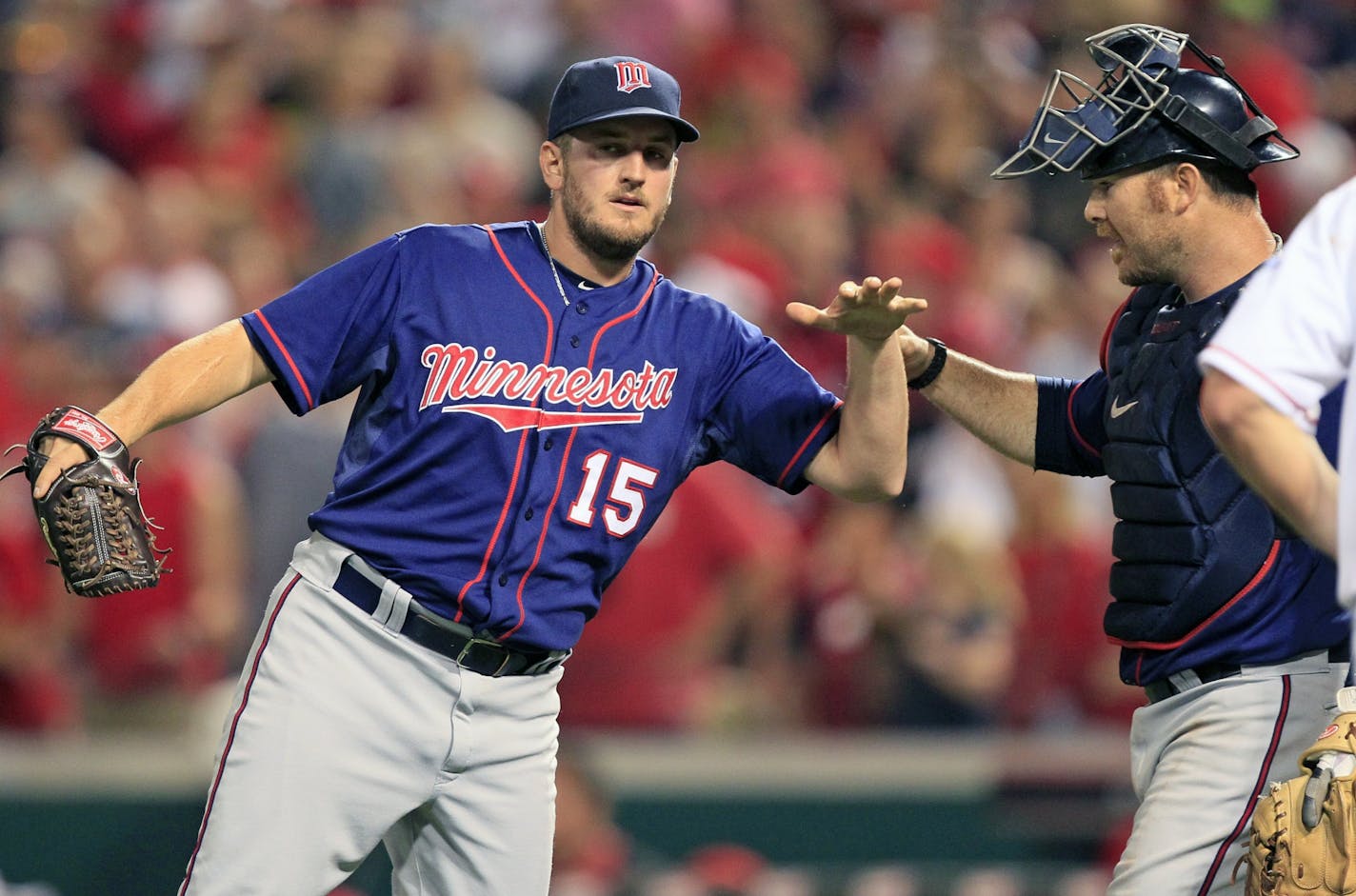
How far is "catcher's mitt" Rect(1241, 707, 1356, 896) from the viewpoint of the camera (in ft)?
9.86

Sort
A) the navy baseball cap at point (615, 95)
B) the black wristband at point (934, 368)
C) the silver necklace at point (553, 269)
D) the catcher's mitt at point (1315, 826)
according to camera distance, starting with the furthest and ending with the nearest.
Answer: the black wristband at point (934, 368) → the silver necklace at point (553, 269) → the navy baseball cap at point (615, 95) → the catcher's mitt at point (1315, 826)

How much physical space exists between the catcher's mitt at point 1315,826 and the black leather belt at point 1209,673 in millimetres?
476

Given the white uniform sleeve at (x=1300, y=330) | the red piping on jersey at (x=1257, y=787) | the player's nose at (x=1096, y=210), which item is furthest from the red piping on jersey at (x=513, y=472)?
the white uniform sleeve at (x=1300, y=330)

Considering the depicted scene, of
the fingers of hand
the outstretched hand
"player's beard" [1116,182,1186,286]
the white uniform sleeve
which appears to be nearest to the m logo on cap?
the outstretched hand

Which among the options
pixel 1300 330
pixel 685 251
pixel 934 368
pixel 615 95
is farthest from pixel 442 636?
pixel 685 251

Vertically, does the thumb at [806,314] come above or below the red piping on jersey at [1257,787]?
above

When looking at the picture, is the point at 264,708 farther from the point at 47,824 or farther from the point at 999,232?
the point at 999,232

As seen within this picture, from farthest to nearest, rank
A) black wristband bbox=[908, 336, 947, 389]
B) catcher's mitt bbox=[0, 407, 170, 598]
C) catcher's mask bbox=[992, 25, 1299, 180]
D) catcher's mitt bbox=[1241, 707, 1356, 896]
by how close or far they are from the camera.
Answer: black wristband bbox=[908, 336, 947, 389], catcher's mask bbox=[992, 25, 1299, 180], catcher's mitt bbox=[0, 407, 170, 598], catcher's mitt bbox=[1241, 707, 1356, 896]

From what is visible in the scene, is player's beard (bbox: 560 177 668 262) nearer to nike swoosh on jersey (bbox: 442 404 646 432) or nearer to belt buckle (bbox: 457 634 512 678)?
nike swoosh on jersey (bbox: 442 404 646 432)

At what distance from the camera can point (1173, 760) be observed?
363 cm

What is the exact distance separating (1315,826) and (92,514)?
2.24 m

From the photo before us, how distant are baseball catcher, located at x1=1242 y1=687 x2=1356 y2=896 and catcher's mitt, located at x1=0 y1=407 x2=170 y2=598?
2091mm

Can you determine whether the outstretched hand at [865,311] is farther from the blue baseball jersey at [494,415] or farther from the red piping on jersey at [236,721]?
the red piping on jersey at [236,721]

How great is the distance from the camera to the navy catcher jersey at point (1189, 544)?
3607 mm
